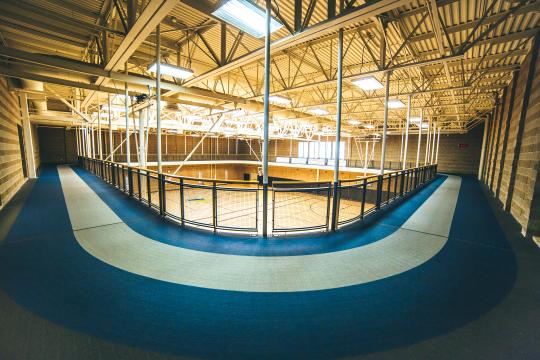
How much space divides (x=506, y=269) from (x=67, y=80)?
46.4 ft

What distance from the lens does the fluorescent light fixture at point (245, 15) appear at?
4.13 m

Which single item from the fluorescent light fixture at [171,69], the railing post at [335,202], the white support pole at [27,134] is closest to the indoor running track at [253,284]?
the railing post at [335,202]

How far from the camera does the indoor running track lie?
7.70 feet

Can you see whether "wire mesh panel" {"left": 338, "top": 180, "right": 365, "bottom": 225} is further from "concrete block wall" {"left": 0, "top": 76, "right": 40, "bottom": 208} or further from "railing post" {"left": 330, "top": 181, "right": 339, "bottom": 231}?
"concrete block wall" {"left": 0, "top": 76, "right": 40, "bottom": 208}

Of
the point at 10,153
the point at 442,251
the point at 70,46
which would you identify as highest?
the point at 70,46

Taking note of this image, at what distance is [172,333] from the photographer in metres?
2.34

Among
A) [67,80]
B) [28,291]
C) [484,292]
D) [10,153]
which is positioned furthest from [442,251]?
[10,153]

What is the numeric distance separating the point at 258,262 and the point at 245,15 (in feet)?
15.6

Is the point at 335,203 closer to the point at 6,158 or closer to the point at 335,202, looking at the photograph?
the point at 335,202

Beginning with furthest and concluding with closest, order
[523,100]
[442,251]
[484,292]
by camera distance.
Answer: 1. [523,100]
2. [442,251]
3. [484,292]

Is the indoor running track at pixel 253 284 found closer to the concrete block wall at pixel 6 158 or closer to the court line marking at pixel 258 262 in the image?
the court line marking at pixel 258 262

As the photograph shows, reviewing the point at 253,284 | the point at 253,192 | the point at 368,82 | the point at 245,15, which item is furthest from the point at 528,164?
the point at 245,15

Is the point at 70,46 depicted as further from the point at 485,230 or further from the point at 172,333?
the point at 485,230

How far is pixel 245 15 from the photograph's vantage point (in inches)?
175
